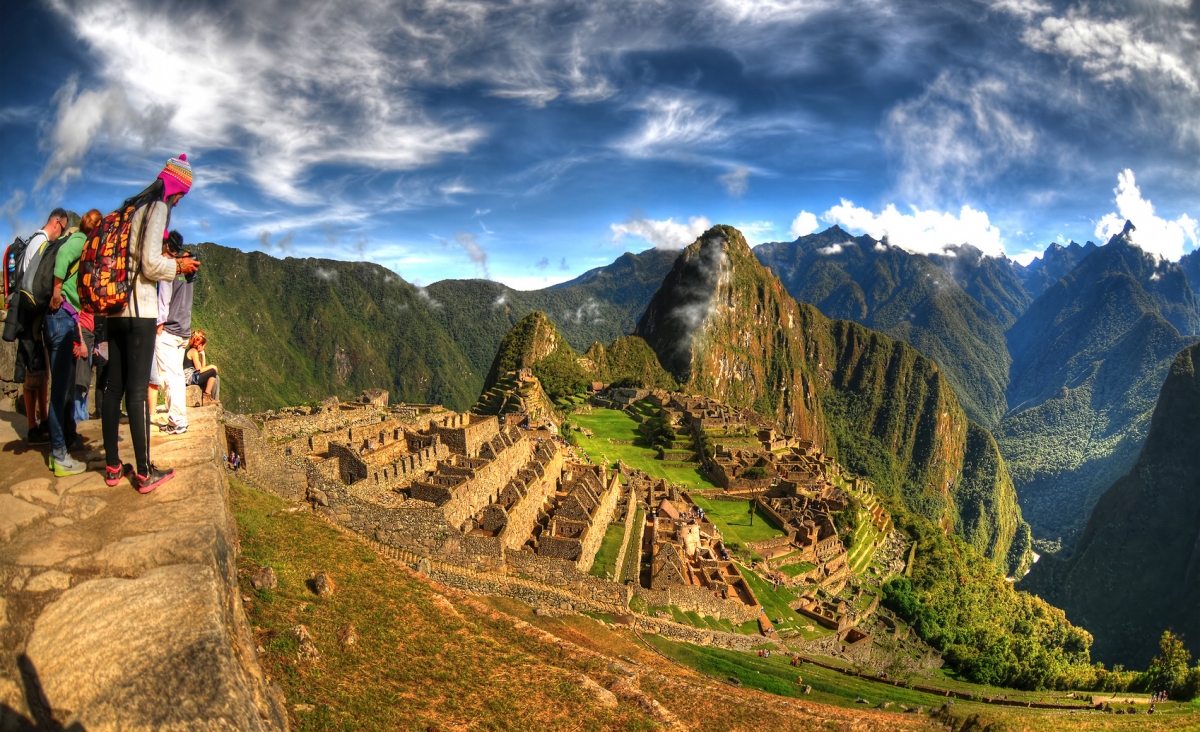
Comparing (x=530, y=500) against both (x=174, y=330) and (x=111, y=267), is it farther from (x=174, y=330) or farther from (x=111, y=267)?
(x=111, y=267)

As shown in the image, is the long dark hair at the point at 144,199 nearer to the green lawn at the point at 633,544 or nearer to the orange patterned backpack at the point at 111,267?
the orange patterned backpack at the point at 111,267

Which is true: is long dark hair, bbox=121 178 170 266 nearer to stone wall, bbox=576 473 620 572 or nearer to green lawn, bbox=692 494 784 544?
stone wall, bbox=576 473 620 572

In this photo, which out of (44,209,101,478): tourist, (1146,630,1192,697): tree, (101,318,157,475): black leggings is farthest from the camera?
(1146,630,1192,697): tree

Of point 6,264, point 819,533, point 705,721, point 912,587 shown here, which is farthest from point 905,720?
point 912,587

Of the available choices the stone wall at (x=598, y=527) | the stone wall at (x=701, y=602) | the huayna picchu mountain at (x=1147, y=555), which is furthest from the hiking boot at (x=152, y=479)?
the huayna picchu mountain at (x=1147, y=555)

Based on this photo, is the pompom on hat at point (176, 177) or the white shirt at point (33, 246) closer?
the pompom on hat at point (176, 177)

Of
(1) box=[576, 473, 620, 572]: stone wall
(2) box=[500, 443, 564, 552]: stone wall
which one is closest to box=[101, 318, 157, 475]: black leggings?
(2) box=[500, 443, 564, 552]: stone wall

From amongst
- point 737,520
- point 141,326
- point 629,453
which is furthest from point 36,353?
point 629,453
